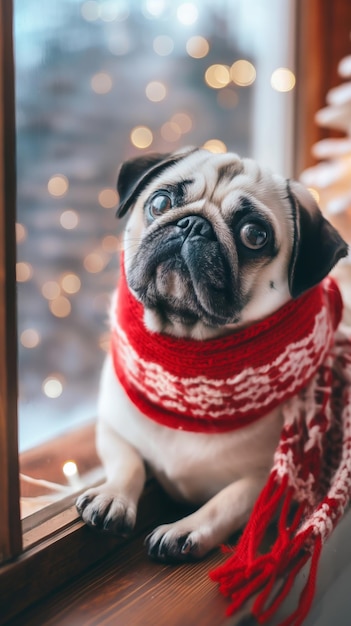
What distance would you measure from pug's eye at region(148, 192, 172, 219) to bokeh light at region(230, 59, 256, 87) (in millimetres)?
1011

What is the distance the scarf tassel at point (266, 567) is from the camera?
890mm

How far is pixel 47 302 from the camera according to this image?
5.11 ft

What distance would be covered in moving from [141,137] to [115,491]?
1000mm

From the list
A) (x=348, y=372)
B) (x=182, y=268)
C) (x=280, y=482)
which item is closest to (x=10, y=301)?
(x=182, y=268)

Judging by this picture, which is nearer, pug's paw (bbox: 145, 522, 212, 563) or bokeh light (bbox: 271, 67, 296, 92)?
pug's paw (bbox: 145, 522, 212, 563)

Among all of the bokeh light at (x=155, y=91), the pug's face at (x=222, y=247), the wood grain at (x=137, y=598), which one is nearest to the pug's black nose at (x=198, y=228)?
the pug's face at (x=222, y=247)

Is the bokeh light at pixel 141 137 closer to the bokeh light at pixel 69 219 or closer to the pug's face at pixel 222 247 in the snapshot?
the bokeh light at pixel 69 219

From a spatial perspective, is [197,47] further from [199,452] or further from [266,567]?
[266,567]

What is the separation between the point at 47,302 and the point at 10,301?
2.30ft

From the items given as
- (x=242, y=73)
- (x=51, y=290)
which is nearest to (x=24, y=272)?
(x=51, y=290)

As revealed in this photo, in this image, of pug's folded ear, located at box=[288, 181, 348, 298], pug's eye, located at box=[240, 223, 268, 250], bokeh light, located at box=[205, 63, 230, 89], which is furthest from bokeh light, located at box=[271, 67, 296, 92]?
pug's eye, located at box=[240, 223, 268, 250]

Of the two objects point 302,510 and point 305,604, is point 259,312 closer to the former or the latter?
point 302,510

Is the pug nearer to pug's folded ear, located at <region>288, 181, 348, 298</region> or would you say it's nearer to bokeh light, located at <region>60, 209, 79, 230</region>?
pug's folded ear, located at <region>288, 181, 348, 298</region>

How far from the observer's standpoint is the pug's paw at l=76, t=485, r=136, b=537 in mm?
998
